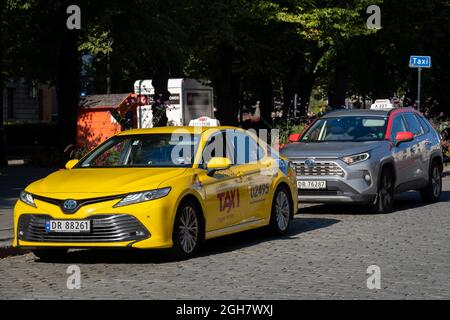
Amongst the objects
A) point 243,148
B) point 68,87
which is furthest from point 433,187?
point 68,87

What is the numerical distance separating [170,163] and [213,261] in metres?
1.29

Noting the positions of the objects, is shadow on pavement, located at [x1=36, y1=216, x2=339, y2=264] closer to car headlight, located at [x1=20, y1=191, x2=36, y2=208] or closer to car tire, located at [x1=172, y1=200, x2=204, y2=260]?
car tire, located at [x1=172, y1=200, x2=204, y2=260]

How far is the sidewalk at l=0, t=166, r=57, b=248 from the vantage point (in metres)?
13.4

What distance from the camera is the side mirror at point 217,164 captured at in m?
11.9

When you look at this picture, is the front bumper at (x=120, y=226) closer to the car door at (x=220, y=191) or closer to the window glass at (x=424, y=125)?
the car door at (x=220, y=191)

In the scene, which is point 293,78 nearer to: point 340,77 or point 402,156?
point 340,77

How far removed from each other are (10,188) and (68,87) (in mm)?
10089

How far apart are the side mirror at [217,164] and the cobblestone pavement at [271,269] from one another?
0.98 metres

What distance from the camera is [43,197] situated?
1113 cm

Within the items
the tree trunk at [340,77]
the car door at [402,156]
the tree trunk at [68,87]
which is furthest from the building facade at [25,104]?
the car door at [402,156]

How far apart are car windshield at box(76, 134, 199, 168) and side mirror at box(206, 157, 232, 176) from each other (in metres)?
0.22
